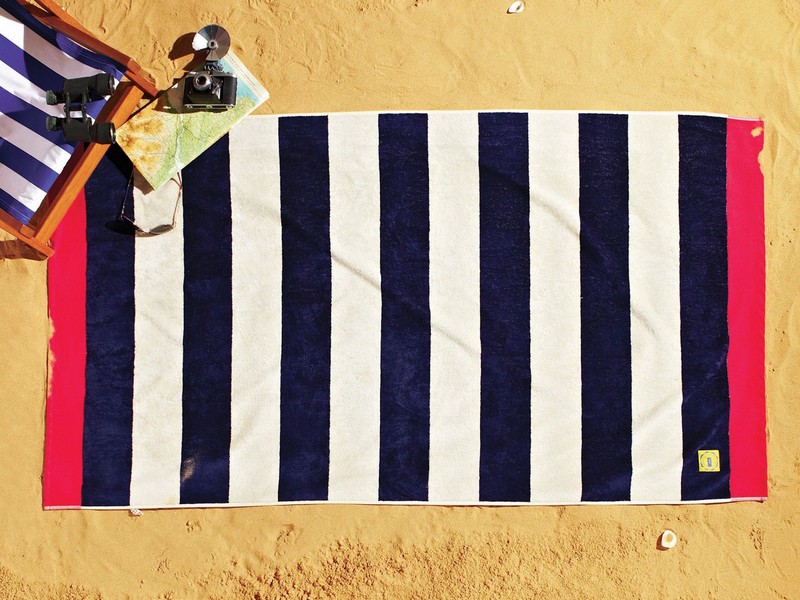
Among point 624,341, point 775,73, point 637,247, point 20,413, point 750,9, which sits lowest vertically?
point 20,413

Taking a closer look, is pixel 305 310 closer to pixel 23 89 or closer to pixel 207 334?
pixel 207 334

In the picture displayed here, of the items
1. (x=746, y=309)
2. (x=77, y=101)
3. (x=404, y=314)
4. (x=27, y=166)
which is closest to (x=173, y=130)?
(x=77, y=101)

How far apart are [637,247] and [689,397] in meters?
1.02

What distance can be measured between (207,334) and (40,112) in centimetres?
159

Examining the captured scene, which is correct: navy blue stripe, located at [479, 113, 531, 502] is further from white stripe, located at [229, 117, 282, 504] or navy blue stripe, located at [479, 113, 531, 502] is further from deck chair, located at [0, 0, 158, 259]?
deck chair, located at [0, 0, 158, 259]

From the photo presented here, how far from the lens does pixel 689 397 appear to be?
12.6 feet

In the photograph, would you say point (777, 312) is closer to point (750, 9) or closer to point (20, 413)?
point (750, 9)

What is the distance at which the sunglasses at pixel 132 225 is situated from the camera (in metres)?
3.87

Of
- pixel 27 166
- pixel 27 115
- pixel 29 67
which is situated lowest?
pixel 27 166

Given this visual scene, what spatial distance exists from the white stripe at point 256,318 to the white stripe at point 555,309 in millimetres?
1670

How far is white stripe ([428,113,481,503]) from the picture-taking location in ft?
12.6

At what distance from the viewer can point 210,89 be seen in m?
3.71

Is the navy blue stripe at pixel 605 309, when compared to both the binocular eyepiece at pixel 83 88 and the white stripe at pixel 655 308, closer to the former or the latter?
the white stripe at pixel 655 308

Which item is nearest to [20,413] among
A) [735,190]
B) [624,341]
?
[624,341]
